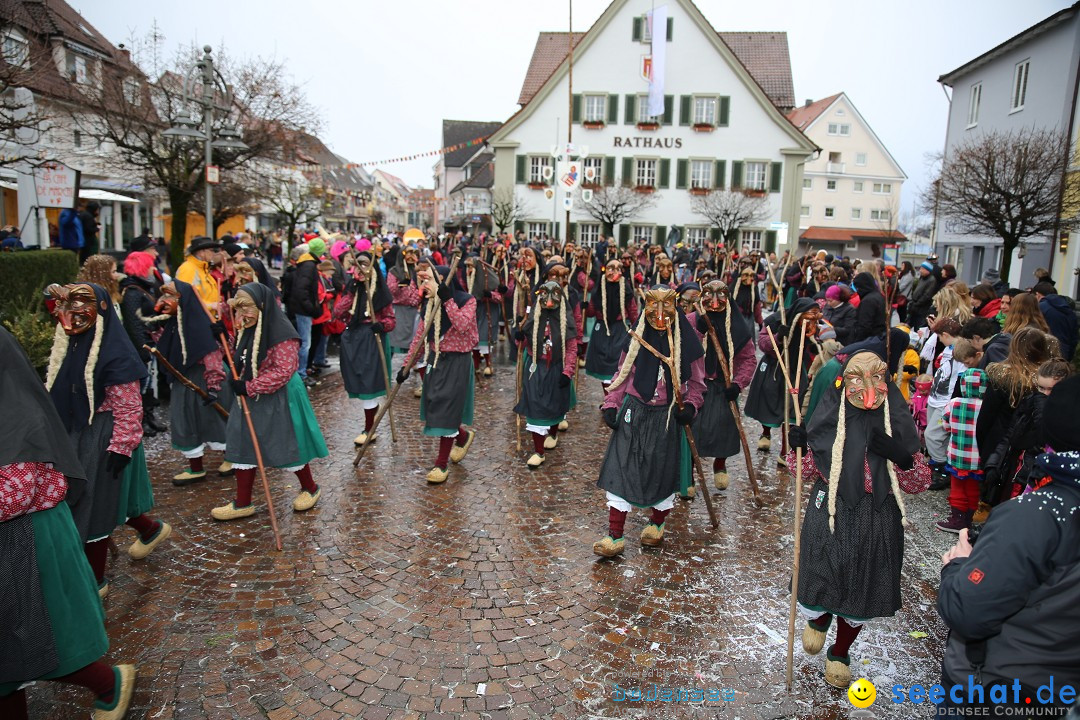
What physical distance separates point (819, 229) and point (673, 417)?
185 ft

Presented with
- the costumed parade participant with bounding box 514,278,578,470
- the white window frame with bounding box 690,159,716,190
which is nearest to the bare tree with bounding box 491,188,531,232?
the white window frame with bounding box 690,159,716,190

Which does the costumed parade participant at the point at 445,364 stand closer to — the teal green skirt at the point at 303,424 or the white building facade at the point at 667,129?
the teal green skirt at the point at 303,424

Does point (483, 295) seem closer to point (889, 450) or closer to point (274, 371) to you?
point (274, 371)

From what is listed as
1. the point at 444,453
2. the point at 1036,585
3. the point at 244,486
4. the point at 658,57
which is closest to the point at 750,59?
the point at 658,57

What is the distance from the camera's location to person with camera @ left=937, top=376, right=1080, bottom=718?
91.9 inches

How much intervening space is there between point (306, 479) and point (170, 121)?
49.1 ft

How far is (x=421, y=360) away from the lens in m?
11.3

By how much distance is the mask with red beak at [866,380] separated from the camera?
3.81 m

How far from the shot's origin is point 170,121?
17469mm

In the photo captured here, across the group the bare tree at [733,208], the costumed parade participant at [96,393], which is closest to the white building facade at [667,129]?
the bare tree at [733,208]

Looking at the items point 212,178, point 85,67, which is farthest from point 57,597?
point 85,67

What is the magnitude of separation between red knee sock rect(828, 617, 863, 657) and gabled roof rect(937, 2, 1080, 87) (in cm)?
2422

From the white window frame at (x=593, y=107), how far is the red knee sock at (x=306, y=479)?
103ft

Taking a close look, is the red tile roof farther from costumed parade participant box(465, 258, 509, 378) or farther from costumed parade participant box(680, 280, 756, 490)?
costumed parade participant box(680, 280, 756, 490)
